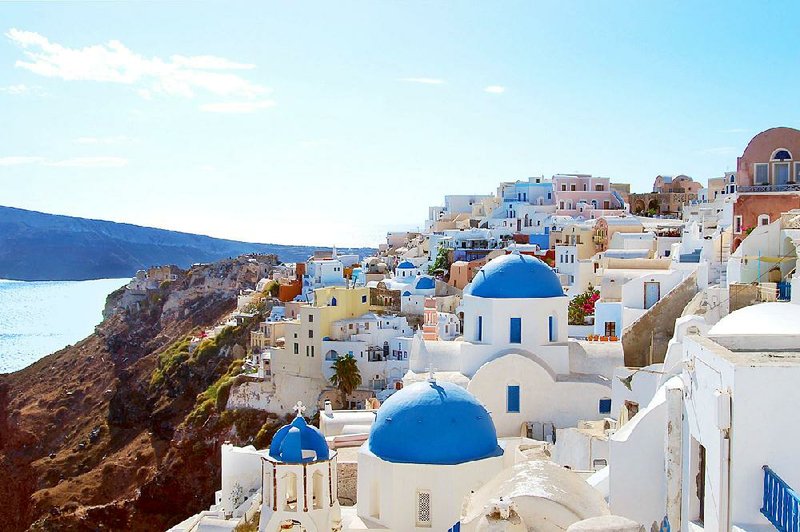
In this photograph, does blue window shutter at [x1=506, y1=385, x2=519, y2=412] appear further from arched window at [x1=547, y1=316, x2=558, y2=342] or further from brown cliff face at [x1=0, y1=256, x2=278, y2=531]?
brown cliff face at [x1=0, y1=256, x2=278, y2=531]

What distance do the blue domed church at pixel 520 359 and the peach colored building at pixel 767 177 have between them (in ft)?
22.3

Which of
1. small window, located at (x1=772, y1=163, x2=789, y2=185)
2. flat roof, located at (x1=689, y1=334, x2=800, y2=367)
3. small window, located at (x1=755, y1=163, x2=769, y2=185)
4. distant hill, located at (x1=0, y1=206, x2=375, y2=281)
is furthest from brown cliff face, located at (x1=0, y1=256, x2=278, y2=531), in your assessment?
distant hill, located at (x1=0, y1=206, x2=375, y2=281)

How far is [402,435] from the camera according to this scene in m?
12.8

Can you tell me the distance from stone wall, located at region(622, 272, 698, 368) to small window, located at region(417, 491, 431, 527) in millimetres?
8674

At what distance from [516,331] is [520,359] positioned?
43.0 inches

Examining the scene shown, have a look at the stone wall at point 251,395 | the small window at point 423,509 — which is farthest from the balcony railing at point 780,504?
the stone wall at point 251,395

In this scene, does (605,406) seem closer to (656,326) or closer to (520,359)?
(520,359)

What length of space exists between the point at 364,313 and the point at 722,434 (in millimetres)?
31949

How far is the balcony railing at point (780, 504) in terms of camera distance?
542 centimetres

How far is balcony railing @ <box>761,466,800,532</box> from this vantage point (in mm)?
5418

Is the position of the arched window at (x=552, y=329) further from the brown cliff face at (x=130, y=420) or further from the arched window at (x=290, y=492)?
the brown cliff face at (x=130, y=420)

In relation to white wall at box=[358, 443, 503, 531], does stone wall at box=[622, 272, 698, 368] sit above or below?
above

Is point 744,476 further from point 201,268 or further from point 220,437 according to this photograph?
point 201,268

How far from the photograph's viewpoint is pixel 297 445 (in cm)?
1288
